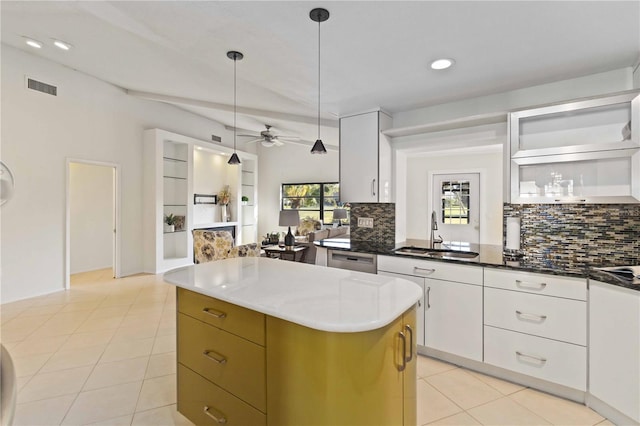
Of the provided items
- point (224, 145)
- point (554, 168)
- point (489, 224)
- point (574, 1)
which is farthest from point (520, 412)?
point (224, 145)

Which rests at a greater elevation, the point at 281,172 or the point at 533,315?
the point at 281,172

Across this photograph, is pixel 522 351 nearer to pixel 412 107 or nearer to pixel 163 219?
pixel 412 107

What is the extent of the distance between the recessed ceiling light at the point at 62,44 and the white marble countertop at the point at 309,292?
3.85 meters

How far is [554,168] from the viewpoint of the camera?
2.41 meters

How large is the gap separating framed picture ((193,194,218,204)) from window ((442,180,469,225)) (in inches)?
212

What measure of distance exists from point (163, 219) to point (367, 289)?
5.61 m

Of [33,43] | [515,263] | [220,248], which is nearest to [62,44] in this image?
[33,43]

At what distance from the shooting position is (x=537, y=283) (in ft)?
6.93

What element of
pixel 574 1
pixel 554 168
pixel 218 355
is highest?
pixel 574 1

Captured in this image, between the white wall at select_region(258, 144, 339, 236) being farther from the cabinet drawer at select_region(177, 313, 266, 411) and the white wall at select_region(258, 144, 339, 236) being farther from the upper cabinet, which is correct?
the cabinet drawer at select_region(177, 313, 266, 411)

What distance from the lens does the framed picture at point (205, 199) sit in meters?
7.21

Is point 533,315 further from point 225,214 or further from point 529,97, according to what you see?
point 225,214

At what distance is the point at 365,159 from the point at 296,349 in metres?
2.41

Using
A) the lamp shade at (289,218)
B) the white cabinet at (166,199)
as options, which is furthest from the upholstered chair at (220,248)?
the white cabinet at (166,199)
